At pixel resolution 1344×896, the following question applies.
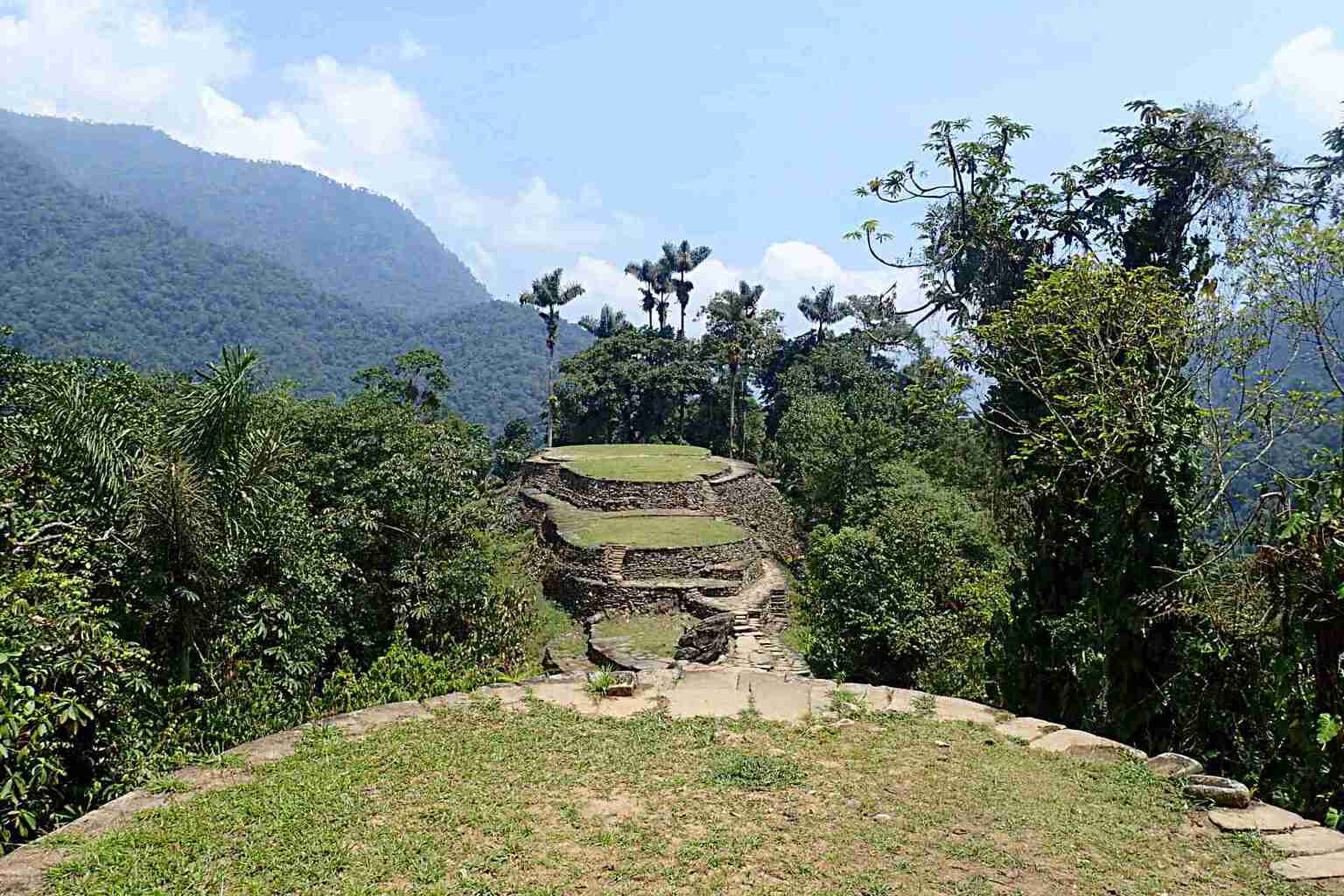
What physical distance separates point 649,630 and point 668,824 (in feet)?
39.0

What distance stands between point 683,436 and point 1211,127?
88.5 feet

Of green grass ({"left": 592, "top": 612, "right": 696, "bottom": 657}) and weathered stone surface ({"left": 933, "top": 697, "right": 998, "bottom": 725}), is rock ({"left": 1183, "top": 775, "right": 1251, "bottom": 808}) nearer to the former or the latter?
weathered stone surface ({"left": 933, "top": 697, "right": 998, "bottom": 725})

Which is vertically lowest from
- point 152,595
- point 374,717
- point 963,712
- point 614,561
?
point 614,561

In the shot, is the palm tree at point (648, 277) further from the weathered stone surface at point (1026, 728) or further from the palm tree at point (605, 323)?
the weathered stone surface at point (1026, 728)

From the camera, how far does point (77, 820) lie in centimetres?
411

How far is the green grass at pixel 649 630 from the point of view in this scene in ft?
47.5

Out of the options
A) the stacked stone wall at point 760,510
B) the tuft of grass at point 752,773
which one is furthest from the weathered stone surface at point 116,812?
the stacked stone wall at point 760,510

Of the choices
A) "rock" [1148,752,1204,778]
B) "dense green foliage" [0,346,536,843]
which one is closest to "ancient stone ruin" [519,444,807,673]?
"dense green foliage" [0,346,536,843]

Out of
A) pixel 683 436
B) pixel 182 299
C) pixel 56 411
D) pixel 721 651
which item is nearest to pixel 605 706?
pixel 56 411

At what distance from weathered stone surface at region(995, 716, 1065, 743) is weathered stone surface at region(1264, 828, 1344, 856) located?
1.50m

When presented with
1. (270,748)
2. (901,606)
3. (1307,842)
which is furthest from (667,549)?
(1307,842)

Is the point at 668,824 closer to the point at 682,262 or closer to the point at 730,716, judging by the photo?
the point at 730,716

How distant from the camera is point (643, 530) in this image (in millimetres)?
19156

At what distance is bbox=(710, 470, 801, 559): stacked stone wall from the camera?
23484 millimetres
